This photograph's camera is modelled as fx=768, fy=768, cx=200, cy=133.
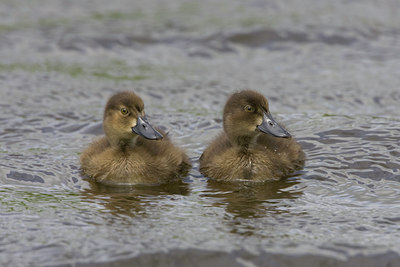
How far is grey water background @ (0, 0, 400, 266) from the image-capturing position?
6.82 metres

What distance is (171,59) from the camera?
15.0 m

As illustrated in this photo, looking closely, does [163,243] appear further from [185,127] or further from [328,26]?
[328,26]

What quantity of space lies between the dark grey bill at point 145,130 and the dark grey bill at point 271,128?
1195mm

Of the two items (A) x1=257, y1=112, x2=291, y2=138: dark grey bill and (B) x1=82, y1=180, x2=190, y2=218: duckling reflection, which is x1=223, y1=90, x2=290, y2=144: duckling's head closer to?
(A) x1=257, y1=112, x2=291, y2=138: dark grey bill

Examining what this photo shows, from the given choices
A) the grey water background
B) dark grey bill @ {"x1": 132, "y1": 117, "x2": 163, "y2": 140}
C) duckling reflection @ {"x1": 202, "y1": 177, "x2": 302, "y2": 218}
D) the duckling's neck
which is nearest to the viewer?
the grey water background

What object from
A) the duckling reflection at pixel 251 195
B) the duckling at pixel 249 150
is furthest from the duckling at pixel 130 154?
the duckling reflection at pixel 251 195

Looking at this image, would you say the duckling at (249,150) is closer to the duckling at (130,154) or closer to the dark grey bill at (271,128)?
the dark grey bill at (271,128)

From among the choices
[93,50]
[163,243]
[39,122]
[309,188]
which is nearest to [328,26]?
[93,50]

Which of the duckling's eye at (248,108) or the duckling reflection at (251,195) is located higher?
the duckling's eye at (248,108)

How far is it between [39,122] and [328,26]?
7.48 m

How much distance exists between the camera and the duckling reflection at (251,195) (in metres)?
7.74

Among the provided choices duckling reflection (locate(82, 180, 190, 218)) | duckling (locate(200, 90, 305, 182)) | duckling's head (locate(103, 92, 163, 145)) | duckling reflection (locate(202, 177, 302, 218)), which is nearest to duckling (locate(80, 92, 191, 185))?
duckling's head (locate(103, 92, 163, 145))

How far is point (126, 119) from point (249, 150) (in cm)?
149

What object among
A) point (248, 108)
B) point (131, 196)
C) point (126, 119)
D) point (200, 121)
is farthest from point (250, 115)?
point (200, 121)
